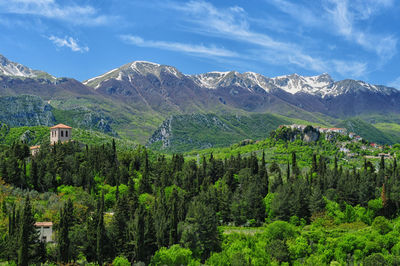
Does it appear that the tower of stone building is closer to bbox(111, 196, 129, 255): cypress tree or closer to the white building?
the white building

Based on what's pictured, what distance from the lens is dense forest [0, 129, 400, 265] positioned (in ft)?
239

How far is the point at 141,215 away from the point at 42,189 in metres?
42.9

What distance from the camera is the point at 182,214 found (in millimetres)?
96500

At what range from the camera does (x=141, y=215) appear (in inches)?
3012

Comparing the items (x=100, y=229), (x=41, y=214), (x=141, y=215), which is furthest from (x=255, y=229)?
(x=41, y=214)

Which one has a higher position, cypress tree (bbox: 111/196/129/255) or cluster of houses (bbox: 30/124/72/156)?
cluster of houses (bbox: 30/124/72/156)

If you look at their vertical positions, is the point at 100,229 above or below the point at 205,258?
above

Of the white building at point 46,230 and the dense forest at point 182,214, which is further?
the white building at point 46,230

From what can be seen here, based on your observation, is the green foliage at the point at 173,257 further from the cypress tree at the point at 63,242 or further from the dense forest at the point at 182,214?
the cypress tree at the point at 63,242

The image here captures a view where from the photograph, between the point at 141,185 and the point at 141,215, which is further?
the point at 141,185

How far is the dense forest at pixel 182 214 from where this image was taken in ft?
239

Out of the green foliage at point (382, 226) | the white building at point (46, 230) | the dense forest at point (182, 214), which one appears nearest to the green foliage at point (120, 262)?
the dense forest at point (182, 214)

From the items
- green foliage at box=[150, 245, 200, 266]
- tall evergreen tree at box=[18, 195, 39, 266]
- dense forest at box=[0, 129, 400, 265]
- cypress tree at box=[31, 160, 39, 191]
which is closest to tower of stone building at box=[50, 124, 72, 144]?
dense forest at box=[0, 129, 400, 265]

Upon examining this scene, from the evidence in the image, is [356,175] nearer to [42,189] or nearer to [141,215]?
[141,215]
